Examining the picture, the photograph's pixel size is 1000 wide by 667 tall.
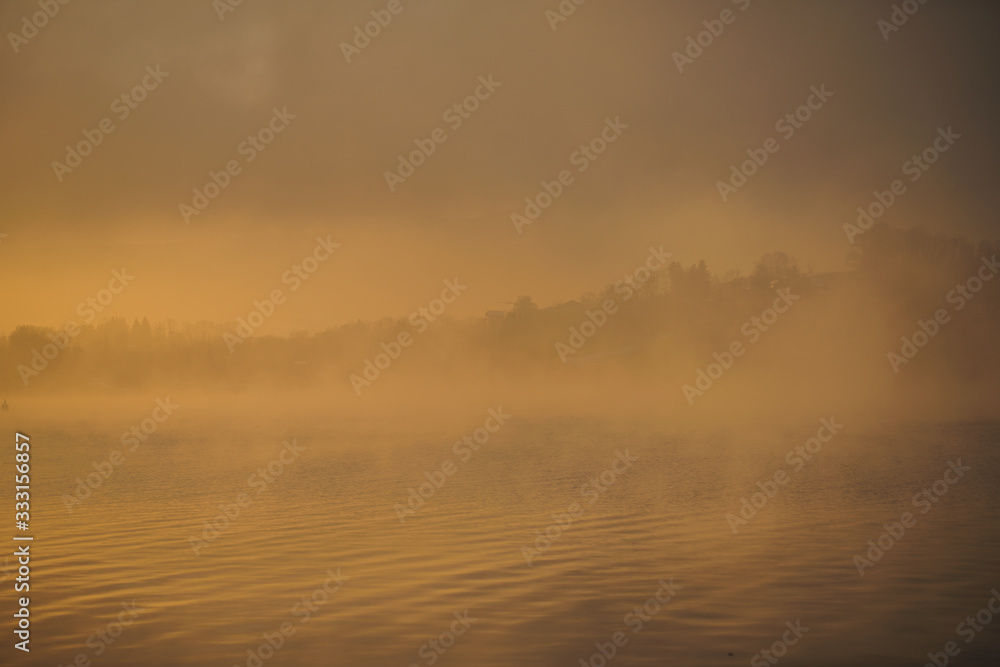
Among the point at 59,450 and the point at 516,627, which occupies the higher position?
the point at 59,450

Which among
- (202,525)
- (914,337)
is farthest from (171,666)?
(914,337)

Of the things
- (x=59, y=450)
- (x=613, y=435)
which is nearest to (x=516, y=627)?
(x=613, y=435)

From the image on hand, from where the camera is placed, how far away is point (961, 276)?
9775 centimetres

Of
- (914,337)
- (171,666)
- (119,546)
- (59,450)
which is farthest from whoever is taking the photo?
(914,337)

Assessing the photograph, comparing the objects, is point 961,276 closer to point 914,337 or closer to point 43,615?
point 914,337

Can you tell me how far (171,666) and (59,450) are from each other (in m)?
33.3

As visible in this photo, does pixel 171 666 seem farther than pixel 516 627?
No

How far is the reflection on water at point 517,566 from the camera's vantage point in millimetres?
9727

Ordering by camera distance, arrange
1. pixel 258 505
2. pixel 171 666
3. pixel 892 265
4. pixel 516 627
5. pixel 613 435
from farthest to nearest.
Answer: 1. pixel 892 265
2. pixel 613 435
3. pixel 258 505
4. pixel 516 627
5. pixel 171 666

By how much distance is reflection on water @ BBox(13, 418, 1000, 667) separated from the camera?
973 centimetres

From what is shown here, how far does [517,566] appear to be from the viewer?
43.5ft

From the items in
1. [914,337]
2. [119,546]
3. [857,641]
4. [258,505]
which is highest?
[914,337]

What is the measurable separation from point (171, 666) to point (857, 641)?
798 cm

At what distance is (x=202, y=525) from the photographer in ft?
58.7
